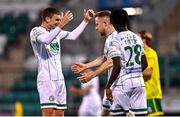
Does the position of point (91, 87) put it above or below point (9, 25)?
below

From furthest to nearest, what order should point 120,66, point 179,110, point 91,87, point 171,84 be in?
point 171,84, point 179,110, point 91,87, point 120,66

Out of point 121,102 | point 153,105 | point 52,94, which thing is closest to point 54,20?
point 52,94

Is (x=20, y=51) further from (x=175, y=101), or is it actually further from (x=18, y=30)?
(x=175, y=101)

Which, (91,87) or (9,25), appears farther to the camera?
(9,25)

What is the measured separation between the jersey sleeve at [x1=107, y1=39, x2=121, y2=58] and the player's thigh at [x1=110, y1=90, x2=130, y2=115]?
25.2 inches

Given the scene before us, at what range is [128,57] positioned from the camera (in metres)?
11.5

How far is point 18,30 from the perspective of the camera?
28.1 metres

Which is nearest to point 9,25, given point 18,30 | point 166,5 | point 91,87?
point 18,30

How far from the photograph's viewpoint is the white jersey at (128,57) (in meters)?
11.5

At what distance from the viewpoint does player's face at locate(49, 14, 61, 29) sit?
12.7 m

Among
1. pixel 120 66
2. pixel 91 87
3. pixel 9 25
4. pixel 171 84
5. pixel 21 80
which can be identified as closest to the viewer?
pixel 120 66

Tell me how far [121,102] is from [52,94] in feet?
4.53

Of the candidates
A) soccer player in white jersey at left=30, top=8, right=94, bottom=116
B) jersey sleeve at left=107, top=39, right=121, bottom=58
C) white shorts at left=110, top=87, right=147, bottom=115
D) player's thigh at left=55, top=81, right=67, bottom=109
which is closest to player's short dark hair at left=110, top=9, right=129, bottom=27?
jersey sleeve at left=107, top=39, right=121, bottom=58

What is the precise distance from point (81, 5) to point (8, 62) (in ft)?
10.9
